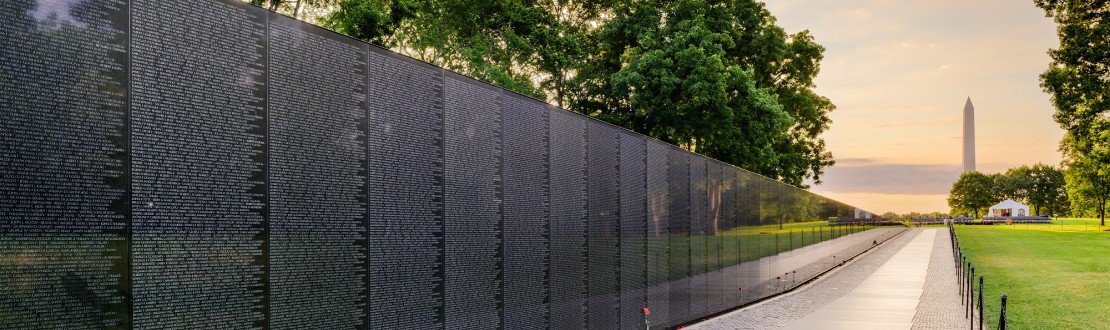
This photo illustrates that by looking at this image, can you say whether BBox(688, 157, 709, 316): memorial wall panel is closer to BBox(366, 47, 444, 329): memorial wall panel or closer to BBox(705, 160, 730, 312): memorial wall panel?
BBox(705, 160, 730, 312): memorial wall panel

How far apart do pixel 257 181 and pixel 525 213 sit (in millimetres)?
4240

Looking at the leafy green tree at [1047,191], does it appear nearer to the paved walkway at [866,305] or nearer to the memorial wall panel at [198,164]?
the paved walkway at [866,305]

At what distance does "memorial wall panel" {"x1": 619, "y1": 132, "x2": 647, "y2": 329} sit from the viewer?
12.5 m

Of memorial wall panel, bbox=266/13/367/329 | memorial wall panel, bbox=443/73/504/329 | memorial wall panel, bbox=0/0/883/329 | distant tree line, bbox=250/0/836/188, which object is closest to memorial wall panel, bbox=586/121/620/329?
memorial wall panel, bbox=0/0/883/329

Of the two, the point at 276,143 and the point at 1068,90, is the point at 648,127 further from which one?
the point at 276,143

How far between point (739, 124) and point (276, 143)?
1190 inches

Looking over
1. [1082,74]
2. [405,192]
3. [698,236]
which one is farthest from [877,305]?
[1082,74]

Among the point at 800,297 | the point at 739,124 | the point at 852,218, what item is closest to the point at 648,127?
the point at 739,124

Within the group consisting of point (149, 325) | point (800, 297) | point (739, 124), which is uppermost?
point (739, 124)

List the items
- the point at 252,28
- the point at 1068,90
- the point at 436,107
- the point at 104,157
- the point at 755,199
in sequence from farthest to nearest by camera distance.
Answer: the point at 1068,90
the point at 755,199
the point at 436,107
the point at 252,28
the point at 104,157

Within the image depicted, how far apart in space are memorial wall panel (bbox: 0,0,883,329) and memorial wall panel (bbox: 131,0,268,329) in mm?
12

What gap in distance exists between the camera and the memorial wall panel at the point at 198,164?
4.96 meters

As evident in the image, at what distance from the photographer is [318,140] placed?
247 inches

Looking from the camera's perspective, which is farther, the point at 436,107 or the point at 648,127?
the point at 648,127
